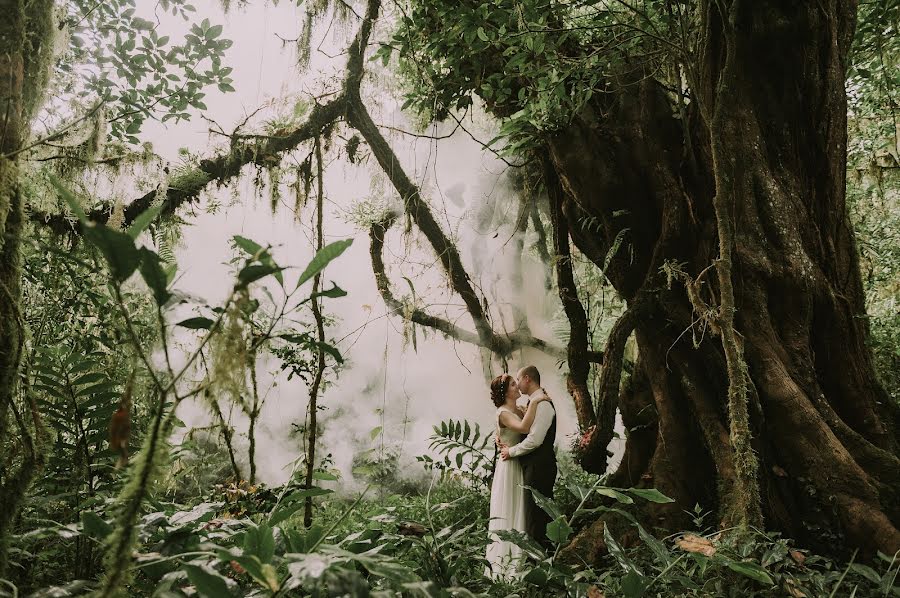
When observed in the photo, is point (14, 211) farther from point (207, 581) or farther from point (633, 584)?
point (633, 584)

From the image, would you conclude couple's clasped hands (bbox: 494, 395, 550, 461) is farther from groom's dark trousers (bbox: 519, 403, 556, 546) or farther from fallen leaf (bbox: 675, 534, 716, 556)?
fallen leaf (bbox: 675, 534, 716, 556)

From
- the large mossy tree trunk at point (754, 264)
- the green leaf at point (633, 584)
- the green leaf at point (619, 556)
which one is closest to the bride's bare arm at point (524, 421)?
the large mossy tree trunk at point (754, 264)

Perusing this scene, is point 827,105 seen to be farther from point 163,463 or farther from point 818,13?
point 163,463

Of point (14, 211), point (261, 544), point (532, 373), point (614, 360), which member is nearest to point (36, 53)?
point (14, 211)

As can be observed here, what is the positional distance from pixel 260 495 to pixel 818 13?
12.8 feet

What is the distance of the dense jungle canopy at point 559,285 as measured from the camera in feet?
3.77

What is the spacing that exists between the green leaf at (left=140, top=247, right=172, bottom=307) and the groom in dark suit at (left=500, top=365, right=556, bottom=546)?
9.30 ft

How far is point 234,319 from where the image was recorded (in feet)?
3.07

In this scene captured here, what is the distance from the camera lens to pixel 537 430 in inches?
133

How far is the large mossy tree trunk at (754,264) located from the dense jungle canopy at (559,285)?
0.05 ft

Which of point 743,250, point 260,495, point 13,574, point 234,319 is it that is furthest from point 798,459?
point 13,574

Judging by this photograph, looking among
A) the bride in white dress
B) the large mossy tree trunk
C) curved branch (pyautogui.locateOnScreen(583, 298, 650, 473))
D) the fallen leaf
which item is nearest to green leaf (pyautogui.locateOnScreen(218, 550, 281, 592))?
the fallen leaf

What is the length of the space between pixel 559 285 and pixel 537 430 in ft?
3.62

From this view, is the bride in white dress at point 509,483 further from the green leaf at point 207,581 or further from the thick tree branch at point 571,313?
the green leaf at point 207,581
